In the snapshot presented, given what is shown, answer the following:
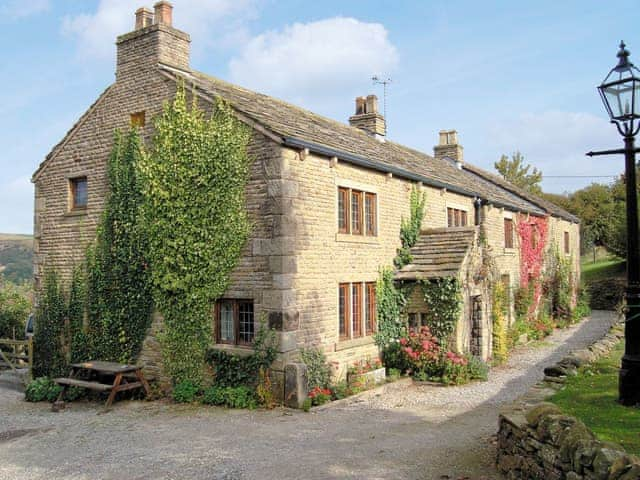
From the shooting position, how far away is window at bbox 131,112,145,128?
46.7 feet

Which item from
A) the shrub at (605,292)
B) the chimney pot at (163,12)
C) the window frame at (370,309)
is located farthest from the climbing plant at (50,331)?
the shrub at (605,292)

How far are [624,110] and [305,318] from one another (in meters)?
7.28

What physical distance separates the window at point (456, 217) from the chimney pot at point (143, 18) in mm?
10772

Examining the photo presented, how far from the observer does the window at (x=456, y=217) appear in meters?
19.4

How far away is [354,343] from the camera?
45.9ft

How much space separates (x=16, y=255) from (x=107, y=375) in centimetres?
6905

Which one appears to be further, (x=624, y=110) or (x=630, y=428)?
(x=624, y=110)

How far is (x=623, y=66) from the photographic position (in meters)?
7.77

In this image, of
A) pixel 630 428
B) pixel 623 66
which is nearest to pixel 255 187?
pixel 623 66

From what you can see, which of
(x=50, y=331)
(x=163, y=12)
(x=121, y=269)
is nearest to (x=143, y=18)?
(x=163, y=12)

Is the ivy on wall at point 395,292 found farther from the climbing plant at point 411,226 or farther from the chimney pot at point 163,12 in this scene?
the chimney pot at point 163,12

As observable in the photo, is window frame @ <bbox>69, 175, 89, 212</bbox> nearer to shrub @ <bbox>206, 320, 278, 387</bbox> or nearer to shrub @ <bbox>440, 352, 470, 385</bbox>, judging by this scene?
shrub @ <bbox>206, 320, 278, 387</bbox>

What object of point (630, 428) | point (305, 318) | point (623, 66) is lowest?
point (630, 428)

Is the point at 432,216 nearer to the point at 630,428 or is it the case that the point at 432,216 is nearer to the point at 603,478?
the point at 630,428
